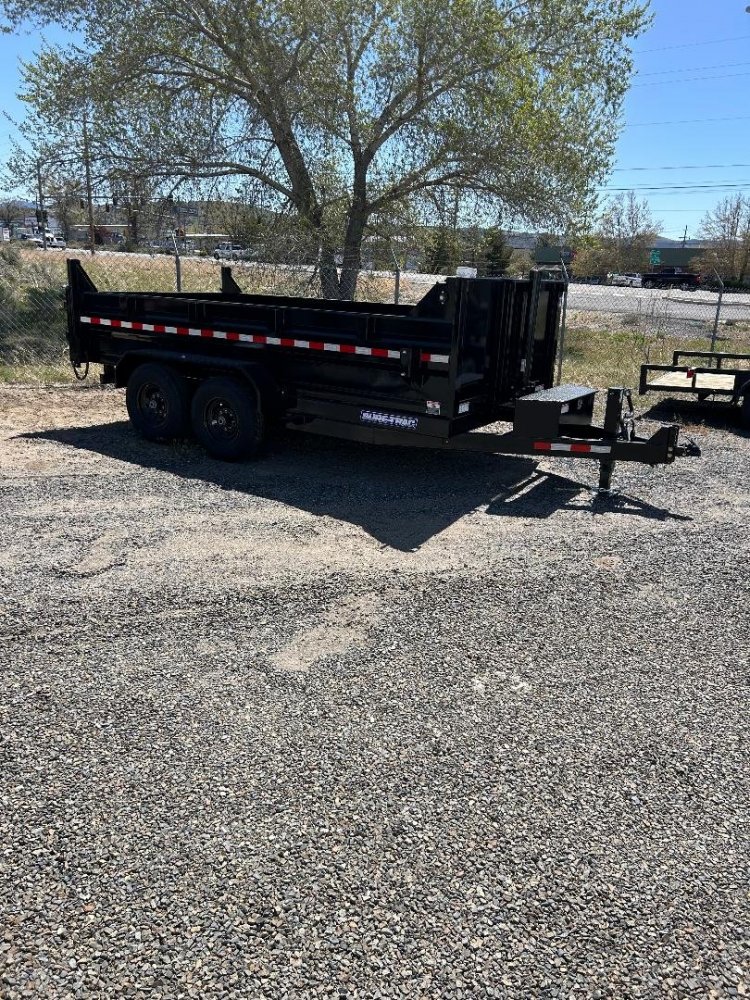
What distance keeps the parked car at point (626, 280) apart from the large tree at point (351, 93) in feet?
142

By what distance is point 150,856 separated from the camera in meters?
2.88

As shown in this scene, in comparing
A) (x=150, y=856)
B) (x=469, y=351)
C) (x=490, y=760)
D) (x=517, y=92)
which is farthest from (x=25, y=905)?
(x=517, y=92)

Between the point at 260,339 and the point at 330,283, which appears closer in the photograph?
the point at 260,339

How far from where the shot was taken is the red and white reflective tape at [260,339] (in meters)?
6.95

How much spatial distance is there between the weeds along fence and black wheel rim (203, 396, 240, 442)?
545 cm

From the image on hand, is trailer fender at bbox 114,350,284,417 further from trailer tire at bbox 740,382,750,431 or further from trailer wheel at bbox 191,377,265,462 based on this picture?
trailer tire at bbox 740,382,750,431

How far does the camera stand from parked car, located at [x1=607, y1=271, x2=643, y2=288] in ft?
193

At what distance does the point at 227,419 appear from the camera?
26.5ft

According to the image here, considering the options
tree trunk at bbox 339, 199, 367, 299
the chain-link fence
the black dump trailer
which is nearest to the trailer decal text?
the black dump trailer

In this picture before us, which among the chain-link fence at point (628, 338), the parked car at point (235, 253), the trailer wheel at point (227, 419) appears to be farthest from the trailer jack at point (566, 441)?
the parked car at point (235, 253)

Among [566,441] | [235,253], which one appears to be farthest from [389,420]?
[235,253]

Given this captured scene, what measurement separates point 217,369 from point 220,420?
52cm

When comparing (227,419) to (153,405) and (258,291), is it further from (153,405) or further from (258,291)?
(258,291)

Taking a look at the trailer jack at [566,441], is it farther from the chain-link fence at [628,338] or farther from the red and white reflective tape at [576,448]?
the chain-link fence at [628,338]
